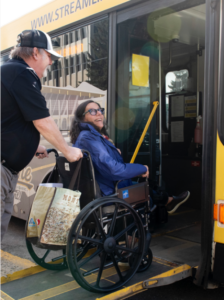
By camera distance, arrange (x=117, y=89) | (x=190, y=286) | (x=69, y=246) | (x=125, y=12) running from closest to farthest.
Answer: (x=69, y=246) < (x=190, y=286) < (x=125, y=12) < (x=117, y=89)

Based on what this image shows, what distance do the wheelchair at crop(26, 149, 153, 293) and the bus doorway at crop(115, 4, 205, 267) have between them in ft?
1.80

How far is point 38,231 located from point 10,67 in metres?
1.14

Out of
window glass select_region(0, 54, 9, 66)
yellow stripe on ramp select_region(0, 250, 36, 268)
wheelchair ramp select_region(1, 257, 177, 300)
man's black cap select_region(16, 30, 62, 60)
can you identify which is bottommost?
yellow stripe on ramp select_region(0, 250, 36, 268)

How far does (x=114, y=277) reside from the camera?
2.59 m

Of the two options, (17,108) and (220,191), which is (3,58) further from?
(220,191)

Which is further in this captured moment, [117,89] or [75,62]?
[75,62]

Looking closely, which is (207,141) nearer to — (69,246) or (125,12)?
(69,246)

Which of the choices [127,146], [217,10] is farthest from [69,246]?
[217,10]

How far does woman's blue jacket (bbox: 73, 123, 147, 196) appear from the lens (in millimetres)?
2604

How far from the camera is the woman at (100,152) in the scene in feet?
8.57

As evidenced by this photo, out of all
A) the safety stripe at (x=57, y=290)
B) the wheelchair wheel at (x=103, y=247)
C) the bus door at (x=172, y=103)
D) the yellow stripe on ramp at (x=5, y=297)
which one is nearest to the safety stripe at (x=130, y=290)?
the wheelchair wheel at (x=103, y=247)

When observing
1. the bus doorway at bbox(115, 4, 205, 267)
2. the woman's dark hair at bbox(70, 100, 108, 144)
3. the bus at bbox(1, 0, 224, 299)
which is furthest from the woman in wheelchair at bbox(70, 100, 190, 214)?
the bus doorway at bbox(115, 4, 205, 267)

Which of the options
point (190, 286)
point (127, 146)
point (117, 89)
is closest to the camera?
point (190, 286)

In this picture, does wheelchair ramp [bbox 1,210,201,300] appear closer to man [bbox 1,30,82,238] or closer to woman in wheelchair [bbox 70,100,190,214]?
man [bbox 1,30,82,238]
